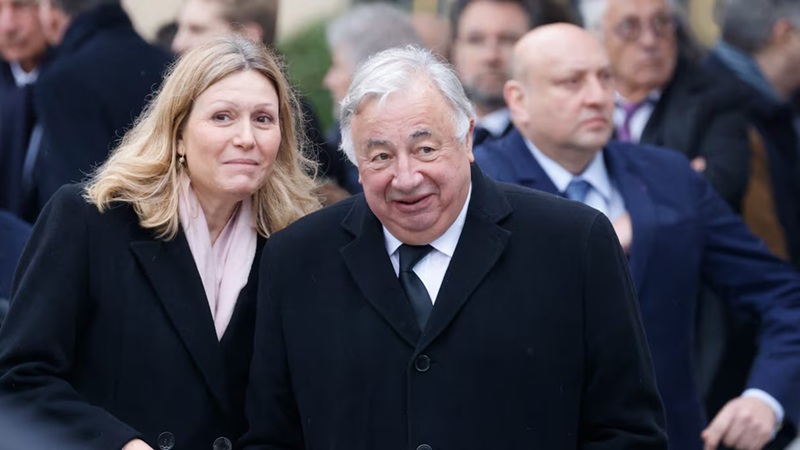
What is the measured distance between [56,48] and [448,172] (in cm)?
368

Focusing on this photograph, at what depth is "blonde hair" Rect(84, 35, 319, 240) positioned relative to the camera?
11.7 ft

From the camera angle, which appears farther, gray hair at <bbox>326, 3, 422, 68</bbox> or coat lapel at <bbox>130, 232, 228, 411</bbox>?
gray hair at <bbox>326, 3, 422, 68</bbox>

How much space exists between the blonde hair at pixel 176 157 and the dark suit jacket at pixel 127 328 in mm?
51

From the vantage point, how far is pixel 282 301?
335cm

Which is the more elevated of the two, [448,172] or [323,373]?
[448,172]

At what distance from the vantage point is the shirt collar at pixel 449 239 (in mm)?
3318

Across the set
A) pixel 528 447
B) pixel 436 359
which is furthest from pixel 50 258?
pixel 528 447

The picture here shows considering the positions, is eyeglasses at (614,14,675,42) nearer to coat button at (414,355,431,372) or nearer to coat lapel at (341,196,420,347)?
coat lapel at (341,196,420,347)

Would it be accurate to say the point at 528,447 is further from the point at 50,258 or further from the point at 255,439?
the point at 50,258

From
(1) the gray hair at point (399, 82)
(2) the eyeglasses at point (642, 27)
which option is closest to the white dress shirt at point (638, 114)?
(2) the eyeglasses at point (642, 27)

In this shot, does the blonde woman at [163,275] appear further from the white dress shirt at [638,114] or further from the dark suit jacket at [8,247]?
the white dress shirt at [638,114]

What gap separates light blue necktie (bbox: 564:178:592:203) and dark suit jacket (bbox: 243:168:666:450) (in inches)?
47.1

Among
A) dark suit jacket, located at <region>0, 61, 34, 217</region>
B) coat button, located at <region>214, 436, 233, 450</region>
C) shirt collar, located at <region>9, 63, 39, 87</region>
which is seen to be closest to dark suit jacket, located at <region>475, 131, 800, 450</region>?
coat button, located at <region>214, 436, 233, 450</region>

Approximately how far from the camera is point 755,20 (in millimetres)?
6453
